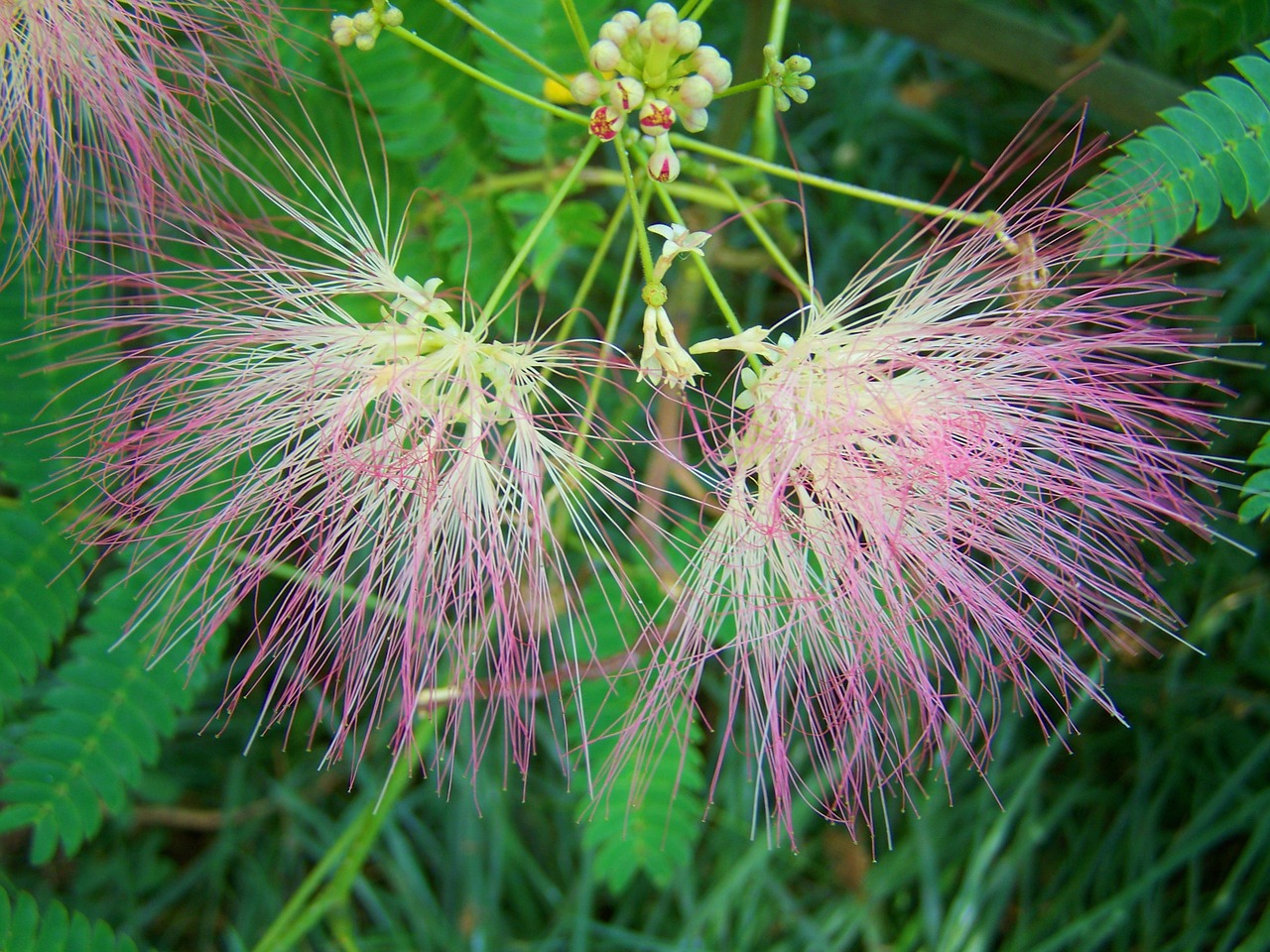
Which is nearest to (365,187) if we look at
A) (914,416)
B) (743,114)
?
(743,114)

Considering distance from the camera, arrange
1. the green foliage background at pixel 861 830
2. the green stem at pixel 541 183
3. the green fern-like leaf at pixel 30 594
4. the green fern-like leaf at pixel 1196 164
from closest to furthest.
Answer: the green fern-like leaf at pixel 1196 164 < the green fern-like leaf at pixel 30 594 < the green stem at pixel 541 183 < the green foliage background at pixel 861 830

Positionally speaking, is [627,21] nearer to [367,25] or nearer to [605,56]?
[605,56]

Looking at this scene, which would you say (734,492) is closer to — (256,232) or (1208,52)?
(256,232)

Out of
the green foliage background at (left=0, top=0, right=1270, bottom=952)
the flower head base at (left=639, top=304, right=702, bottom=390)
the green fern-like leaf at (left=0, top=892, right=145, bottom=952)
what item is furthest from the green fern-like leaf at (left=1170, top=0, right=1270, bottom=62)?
the green fern-like leaf at (left=0, top=892, right=145, bottom=952)

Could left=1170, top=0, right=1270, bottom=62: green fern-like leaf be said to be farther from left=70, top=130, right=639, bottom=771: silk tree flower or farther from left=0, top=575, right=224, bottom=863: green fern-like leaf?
left=0, top=575, right=224, bottom=863: green fern-like leaf

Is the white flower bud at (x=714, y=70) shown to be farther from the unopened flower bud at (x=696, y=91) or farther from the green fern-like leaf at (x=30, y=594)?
the green fern-like leaf at (x=30, y=594)

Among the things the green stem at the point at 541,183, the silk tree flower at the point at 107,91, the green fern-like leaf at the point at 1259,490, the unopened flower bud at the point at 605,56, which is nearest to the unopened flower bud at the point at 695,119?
the unopened flower bud at the point at 605,56
